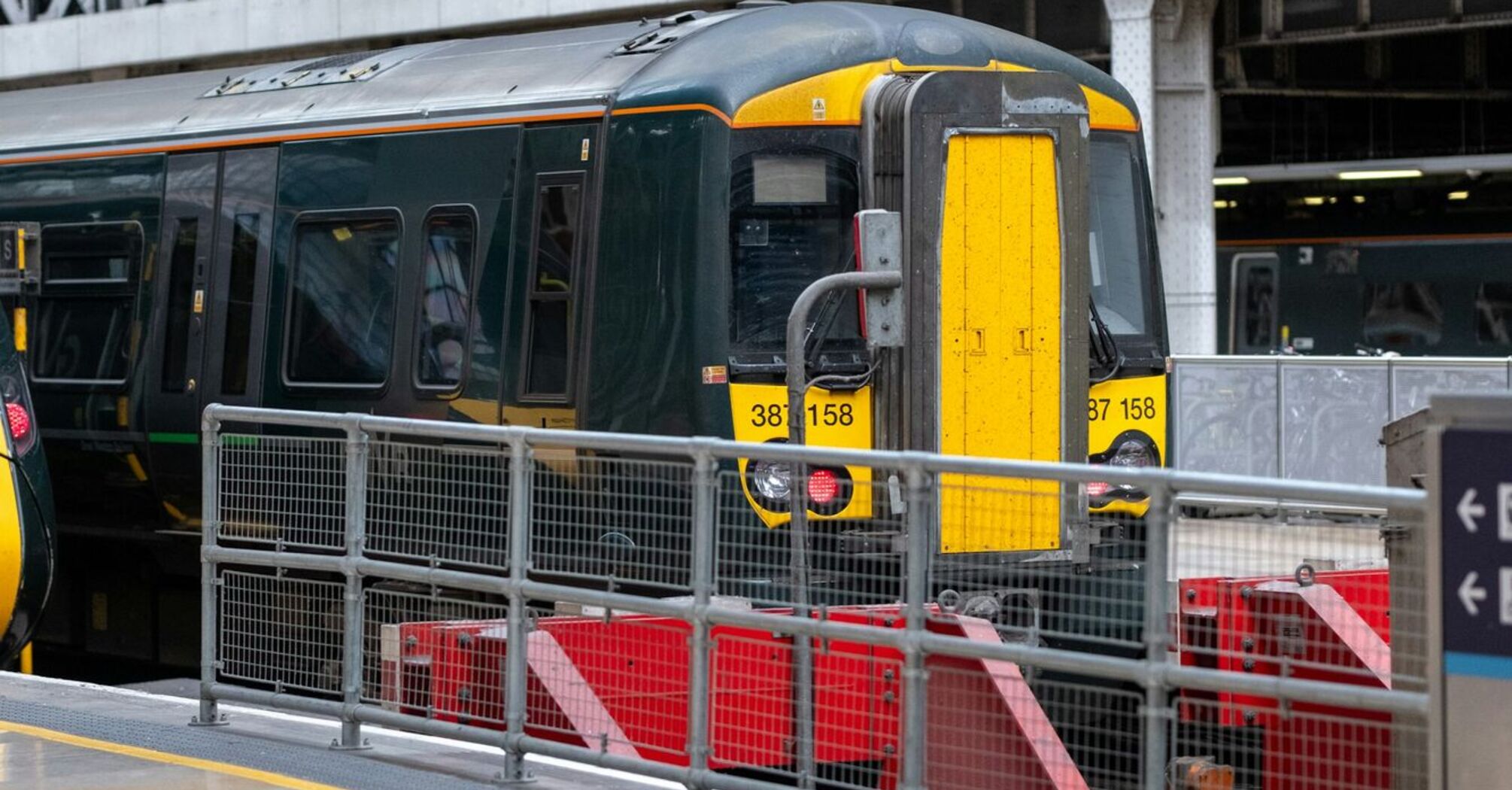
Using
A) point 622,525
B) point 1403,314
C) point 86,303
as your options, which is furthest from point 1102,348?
point 1403,314

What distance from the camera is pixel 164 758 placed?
7.96 metres

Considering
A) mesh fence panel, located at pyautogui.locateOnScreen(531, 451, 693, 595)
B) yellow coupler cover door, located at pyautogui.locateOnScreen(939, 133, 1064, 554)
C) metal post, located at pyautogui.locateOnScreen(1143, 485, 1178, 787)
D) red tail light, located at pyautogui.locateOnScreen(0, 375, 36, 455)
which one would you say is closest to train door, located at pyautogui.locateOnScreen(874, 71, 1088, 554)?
yellow coupler cover door, located at pyautogui.locateOnScreen(939, 133, 1064, 554)

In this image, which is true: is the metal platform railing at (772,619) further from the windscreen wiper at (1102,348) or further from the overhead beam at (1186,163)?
the overhead beam at (1186,163)

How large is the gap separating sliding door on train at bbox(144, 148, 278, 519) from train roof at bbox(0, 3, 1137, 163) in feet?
0.88

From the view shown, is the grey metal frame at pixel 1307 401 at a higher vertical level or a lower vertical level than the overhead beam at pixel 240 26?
lower

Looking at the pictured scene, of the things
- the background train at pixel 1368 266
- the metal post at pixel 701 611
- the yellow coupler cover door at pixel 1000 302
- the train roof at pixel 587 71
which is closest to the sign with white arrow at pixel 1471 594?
the metal post at pixel 701 611

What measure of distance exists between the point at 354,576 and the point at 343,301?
11.0ft

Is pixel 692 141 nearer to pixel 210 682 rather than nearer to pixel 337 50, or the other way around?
pixel 210 682

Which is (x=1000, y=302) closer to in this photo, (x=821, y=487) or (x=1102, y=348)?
(x=1102, y=348)

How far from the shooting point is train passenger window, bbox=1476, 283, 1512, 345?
2612cm

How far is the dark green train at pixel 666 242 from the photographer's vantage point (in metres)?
9.52

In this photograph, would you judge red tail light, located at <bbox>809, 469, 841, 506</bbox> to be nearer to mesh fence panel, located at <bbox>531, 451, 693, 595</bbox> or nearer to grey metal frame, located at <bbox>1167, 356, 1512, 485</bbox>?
mesh fence panel, located at <bbox>531, 451, 693, 595</bbox>

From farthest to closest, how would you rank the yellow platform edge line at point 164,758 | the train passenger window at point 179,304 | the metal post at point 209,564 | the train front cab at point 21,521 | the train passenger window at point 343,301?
the train passenger window at point 179,304, the train passenger window at point 343,301, the train front cab at point 21,521, the metal post at point 209,564, the yellow platform edge line at point 164,758

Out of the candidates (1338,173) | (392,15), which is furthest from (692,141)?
(1338,173)
